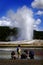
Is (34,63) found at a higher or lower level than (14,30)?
lower

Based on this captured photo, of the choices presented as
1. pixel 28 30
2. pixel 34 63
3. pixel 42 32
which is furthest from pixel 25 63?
pixel 28 30

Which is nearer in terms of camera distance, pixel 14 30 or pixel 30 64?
pixel 30 64

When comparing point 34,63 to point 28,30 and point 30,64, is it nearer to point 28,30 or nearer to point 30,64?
point 30,64

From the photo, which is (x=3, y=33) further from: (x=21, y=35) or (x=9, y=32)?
(x=21, y=35)

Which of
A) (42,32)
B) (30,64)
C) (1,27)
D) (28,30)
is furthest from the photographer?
(28,30)

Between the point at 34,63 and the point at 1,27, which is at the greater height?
the point at 1,27

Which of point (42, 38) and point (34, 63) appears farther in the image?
point (42, 38)

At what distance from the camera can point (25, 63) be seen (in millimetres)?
15531

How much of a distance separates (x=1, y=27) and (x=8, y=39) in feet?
12.9

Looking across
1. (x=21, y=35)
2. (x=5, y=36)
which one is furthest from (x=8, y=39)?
(x=21, y=35)

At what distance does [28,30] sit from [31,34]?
2.89 metres

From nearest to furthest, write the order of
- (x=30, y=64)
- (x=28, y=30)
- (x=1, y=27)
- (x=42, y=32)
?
1. (x=30, y=64)
2. (x=42, y=32)
3. (x=1, y=27)
4. (x=28, y=30)

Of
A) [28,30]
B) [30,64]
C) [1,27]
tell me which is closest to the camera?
[30,64]

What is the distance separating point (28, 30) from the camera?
2896 inches
